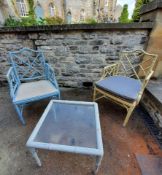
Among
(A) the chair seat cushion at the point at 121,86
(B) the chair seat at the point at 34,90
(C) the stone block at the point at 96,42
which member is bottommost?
(B) the chair seat at the point at 34,90

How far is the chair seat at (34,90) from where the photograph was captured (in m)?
1.39

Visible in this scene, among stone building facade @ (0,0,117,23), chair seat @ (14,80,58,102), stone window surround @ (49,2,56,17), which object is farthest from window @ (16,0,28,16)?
chair seat @ (14,80,58,102)

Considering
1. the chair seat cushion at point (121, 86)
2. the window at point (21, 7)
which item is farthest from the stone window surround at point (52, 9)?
the chair seat cushion at point (121, 86)

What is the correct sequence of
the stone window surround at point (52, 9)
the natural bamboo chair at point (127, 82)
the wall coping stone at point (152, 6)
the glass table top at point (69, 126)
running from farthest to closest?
the stone window surround at point (52, 9) → the wall coping stone at point (152, 6) → the natural bamboo chair at point (127, 82) → the glass table top at point (69, 126)

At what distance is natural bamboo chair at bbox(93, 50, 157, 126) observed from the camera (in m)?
1.34

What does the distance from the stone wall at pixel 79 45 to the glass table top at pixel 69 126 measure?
3.22 ft

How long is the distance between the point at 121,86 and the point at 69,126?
0.83m

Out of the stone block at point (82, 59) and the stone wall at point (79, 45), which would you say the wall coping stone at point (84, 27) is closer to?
the stone wall at point (79, 45)

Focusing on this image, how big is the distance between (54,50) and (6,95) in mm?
1175

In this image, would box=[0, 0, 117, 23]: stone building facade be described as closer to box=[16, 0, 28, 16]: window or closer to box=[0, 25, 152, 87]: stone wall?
box=[16, 0, 28, 16]: window

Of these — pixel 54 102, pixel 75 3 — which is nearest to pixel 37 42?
pixel 54 102

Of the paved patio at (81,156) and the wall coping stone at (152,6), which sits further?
the wall coping stone at (152,6)

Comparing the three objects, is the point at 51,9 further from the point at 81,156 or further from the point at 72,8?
the point at 81,156

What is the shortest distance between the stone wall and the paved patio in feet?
2.70
